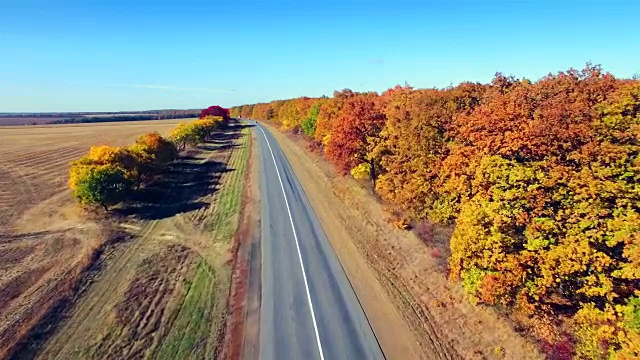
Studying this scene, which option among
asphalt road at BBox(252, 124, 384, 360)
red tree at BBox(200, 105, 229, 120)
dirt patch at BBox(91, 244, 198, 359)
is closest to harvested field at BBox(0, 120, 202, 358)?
dirt patch at BBox(91, 244, 198, 359)

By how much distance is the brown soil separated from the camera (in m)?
20.2

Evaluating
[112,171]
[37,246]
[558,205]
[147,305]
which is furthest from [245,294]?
[112,171]

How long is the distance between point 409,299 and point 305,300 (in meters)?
6.78

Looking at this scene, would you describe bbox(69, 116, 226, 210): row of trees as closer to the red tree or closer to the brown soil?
the brown soil

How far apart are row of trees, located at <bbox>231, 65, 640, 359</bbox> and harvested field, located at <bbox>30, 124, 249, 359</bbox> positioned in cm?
1601

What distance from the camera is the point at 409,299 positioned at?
24.9 metres

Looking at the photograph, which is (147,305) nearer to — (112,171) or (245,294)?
(245,294)

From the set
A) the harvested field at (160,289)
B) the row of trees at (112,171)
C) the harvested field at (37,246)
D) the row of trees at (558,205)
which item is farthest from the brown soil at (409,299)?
the row of trees at (112,171)

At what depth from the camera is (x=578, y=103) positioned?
21094 mm

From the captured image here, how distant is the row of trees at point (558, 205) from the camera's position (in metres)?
17.1

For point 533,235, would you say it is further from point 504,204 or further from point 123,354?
point 123,354

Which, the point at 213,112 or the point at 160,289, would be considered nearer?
the point at 160,289

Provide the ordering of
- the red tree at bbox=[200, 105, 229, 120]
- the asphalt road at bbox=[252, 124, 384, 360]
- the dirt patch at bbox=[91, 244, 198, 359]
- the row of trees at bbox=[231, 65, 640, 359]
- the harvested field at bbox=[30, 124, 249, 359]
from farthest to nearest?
the red tree at bbox=[200, 105, 229, 120]
the asphalt road at bbox=[252, 124, 384, 360]
the harvested field at bbox=[30, 124, 249, 359]
the dirt patch at bbox=[91, 244, 198, 359]
the row of trees at bbox=[231, 65, 640, 359]

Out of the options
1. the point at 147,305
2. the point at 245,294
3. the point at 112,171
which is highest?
the point at 112,171
